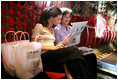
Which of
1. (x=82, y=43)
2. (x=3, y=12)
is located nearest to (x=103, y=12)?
(x=82, y=43)

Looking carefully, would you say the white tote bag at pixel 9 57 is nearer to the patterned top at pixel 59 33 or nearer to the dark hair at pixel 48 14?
the dark hair at pixel 48 14

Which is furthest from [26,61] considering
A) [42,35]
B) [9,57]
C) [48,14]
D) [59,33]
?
[59,33]

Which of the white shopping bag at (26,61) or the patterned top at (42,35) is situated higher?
the patterned top at (42,35)

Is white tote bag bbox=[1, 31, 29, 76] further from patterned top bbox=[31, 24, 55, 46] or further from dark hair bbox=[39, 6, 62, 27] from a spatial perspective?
dark hair bbox=[39, 6, 62, 27]

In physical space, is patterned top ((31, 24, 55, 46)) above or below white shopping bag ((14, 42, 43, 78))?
above

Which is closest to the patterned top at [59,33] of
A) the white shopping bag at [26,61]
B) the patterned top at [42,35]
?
the patterned top at [42,35]

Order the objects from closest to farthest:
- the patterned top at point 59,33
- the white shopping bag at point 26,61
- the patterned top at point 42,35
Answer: the white shopping bag at point 26,61, the patterned top at point 42,35, the patterned top at point 59,33

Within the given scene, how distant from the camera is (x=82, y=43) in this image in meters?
2.13

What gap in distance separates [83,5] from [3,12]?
1.57m

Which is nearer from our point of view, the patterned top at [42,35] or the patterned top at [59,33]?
the patterned top at [42,35]

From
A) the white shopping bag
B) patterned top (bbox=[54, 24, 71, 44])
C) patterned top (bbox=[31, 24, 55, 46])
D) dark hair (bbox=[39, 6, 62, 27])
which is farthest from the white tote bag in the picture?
patterned top (bbox=[54, 24, 71, 44])

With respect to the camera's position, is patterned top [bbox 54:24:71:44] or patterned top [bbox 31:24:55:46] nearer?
patterned top [bbox 31:24:55:46]

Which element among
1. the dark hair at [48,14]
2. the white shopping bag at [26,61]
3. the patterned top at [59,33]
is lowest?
the white shopping bag at [26,61]

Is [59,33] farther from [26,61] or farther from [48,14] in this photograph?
[26,61]
